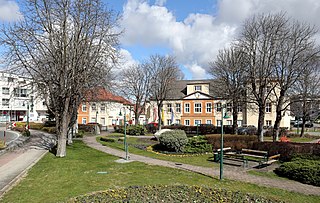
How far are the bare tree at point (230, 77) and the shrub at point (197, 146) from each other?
23.9ft

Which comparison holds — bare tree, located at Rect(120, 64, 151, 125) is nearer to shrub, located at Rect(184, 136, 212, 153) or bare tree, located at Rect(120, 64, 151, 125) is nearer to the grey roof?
the grey roof

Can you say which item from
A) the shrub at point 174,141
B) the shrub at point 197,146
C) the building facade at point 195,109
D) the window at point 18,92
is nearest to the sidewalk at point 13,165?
the window at point 18,92

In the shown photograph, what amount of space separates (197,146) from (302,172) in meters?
9.46

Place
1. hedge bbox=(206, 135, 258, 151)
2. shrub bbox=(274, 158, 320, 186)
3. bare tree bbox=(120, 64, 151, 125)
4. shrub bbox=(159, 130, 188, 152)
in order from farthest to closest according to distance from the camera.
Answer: bare tree bbox=(120, 64, 151, 125)
hedge bbox=(206, 135, 258, 151)
shrub bbox=(159, 130, 188, 152)
shrub bbox=(274, 158, 320, 186)

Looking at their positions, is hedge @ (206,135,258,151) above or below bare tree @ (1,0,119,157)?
below

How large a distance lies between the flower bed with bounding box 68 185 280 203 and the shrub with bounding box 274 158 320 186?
168 inches

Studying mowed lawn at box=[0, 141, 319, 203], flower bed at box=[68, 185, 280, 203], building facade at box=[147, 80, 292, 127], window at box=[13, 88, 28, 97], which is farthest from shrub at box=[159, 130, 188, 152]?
building facade at box=[147, 80, 292, 127]

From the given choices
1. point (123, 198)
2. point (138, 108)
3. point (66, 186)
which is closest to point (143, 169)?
point (66, 186)

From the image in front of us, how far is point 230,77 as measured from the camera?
99.6 feet

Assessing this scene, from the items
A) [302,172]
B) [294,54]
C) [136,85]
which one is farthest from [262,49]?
[136,85]

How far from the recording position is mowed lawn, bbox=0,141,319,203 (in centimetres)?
877

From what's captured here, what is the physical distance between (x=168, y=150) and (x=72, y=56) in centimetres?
1004

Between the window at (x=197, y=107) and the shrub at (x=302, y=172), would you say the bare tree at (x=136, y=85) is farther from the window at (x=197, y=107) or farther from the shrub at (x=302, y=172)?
the shrub at (x=302, y=172)

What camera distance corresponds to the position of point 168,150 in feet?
67.2
